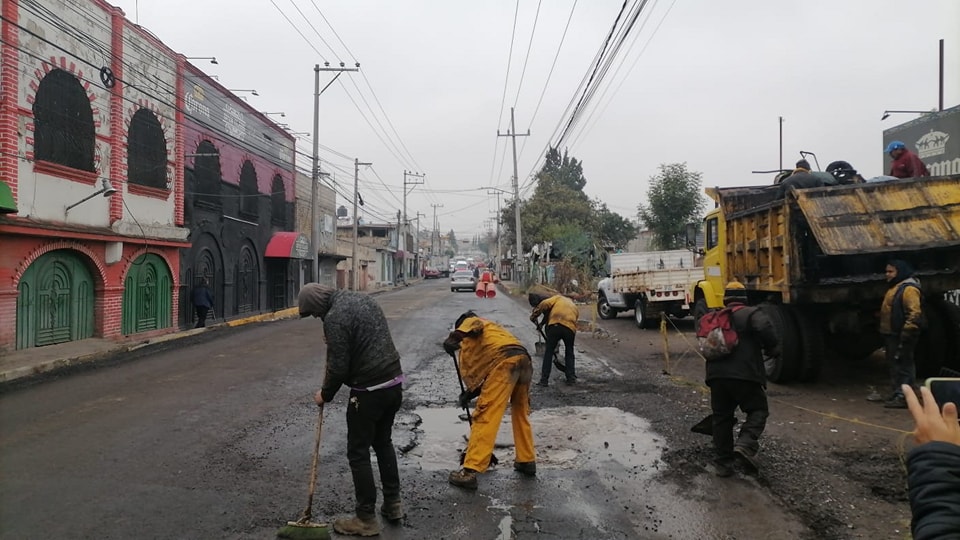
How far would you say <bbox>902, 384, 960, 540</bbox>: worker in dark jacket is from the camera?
5.19 feet

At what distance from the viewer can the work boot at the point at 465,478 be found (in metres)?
4.84

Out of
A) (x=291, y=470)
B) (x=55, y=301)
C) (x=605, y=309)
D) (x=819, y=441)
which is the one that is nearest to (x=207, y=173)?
(x=55, y=301)

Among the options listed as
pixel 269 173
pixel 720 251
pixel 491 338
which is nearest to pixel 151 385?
pixel 491 338

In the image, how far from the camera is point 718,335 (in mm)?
5246

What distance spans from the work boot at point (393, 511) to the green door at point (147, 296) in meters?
14.0

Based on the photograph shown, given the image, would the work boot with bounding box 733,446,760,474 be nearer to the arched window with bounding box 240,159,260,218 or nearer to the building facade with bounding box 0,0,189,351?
the building facade with bounding box 0,0,189,351

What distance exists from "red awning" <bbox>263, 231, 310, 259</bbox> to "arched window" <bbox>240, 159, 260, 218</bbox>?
5.23 ft

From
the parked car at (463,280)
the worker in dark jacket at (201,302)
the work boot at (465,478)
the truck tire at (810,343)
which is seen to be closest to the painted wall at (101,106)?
the worker in dark jacket at (201,302)

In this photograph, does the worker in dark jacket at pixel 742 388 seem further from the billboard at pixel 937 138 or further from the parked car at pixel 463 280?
the parked car at pixel 463 280

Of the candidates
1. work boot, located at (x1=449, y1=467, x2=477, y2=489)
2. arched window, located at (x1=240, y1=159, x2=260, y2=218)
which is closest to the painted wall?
arched window, located at (x1=240, y1=159, x2=260, y2=218)

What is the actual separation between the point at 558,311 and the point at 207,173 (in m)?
15.4

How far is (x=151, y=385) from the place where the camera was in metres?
9.41

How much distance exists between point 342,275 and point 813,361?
37406 millimetres

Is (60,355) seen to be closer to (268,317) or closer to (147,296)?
(147,296)
